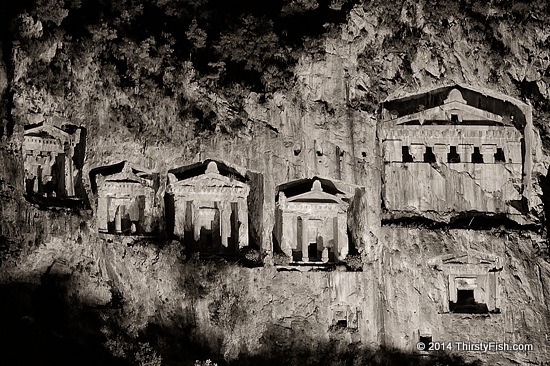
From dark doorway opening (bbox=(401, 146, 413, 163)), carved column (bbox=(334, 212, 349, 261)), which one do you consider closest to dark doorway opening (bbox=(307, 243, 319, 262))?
carved column (bbox=(334, 212, 349, 261))

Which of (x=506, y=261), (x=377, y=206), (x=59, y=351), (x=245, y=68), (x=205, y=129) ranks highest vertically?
(x=245, y=68)

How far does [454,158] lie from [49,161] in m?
16.7

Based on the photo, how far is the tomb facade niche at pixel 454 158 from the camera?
123 feet

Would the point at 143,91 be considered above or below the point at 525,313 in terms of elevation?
above

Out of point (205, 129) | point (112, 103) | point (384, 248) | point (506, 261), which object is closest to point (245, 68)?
point (205, 129)

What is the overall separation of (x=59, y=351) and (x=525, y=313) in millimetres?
18219

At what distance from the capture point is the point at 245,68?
A: 1522 inches

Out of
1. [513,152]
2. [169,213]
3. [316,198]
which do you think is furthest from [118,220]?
[513,152]

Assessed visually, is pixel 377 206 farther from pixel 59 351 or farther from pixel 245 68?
pixel 59 351

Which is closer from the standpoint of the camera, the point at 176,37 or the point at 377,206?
the point at 377,206

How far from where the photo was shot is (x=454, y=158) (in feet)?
124

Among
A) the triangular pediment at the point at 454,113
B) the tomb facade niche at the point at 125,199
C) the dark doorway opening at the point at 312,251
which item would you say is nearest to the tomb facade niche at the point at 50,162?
the tomb facade niche at the point at 125,199

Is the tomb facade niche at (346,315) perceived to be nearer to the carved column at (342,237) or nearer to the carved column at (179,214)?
the carved column at (342,237)

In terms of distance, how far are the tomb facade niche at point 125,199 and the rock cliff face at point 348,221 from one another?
20.6 inches
